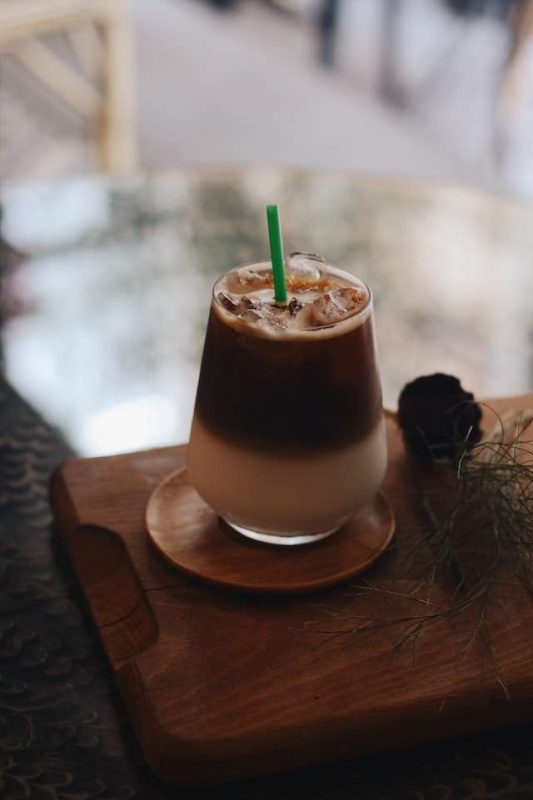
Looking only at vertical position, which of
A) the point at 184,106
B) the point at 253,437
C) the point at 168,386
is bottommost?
the point at 184,106

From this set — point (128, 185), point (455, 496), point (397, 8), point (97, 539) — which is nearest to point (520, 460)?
point (455, 496)

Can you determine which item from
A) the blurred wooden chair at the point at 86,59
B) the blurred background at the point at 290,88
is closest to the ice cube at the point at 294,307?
the blurred wooden chair at the point at 86,59

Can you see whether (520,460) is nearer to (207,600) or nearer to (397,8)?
(207,600)

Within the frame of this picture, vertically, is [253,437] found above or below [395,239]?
above

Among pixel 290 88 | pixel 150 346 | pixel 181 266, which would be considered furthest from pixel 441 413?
pixel 290 88

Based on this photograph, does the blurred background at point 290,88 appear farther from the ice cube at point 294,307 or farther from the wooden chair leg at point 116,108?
the ice cube at point 294,307

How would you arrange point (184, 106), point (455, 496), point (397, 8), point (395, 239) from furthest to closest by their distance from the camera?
point (397, 8), point (184, 106), point (395, 239), point (455, 496)
